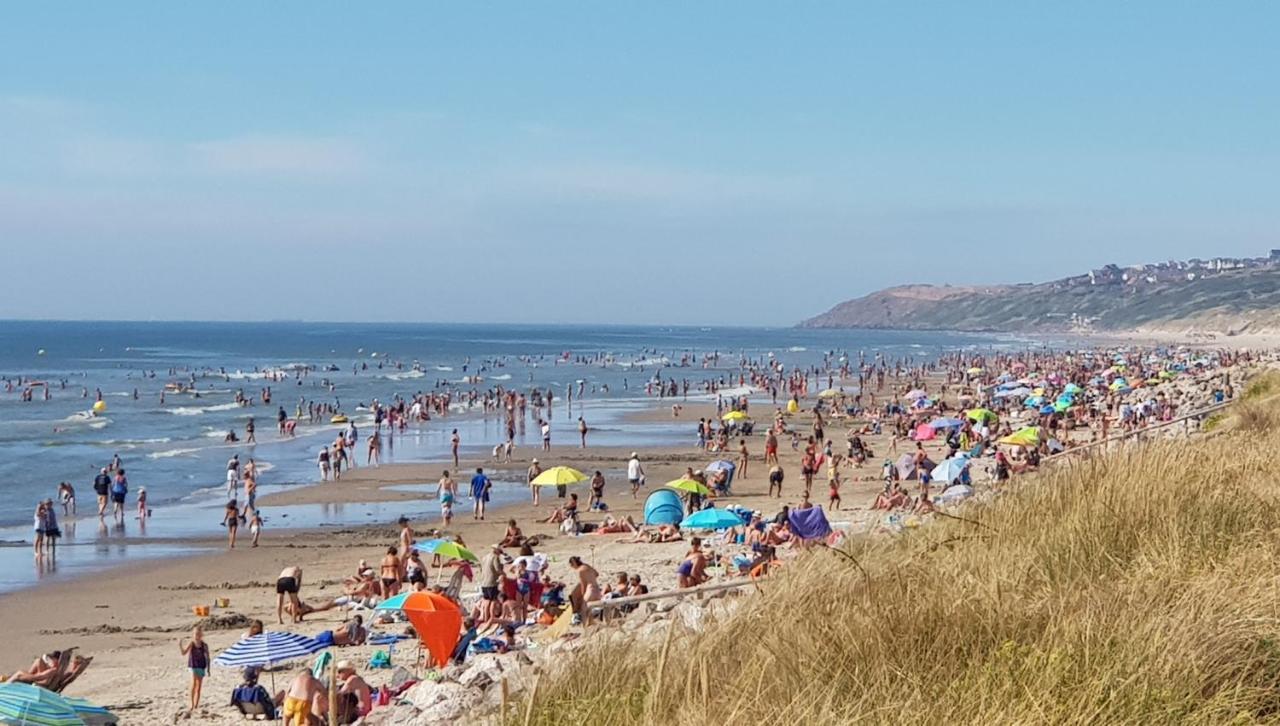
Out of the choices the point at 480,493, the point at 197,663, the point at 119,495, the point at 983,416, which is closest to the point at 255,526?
the point at 480,493

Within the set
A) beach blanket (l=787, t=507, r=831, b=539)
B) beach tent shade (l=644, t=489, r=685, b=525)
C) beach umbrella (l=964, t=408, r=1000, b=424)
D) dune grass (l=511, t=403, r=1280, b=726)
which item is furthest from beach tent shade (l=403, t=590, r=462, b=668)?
beach umbrella (l=964, t=408, r=1000, b=424)

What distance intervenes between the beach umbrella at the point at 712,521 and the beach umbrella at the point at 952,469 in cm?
558

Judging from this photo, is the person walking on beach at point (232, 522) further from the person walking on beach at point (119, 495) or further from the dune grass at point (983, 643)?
the dune grass at point (983, 643)

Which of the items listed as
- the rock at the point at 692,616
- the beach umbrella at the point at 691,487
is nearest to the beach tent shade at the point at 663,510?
the beach umbrella at the point at 691,487

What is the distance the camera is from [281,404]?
5884 cm

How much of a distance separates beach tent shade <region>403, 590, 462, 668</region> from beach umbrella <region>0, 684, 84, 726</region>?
111 inches

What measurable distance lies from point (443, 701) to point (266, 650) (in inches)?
230

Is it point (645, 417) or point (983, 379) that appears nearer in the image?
point (645, 417)

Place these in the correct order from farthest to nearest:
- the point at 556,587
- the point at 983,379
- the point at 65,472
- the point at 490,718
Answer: the point at 983,379 → the point at 65,472 → the point at 556,587 → the point at 490,718

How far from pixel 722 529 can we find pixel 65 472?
72.9 feet

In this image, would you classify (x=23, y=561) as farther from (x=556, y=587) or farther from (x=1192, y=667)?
(x=1192, y=667)

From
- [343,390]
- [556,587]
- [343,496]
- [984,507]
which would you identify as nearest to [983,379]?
[343,390]

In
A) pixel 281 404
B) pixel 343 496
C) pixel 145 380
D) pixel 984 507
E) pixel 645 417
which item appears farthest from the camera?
pixel 145 380

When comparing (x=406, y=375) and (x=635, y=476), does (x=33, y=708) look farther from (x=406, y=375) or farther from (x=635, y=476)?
(x=406, y=375)
